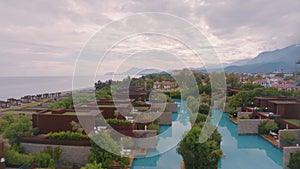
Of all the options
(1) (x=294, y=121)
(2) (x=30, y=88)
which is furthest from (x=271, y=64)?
(1) (x=294, y=121)

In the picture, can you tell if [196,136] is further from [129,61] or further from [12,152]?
[12,152]

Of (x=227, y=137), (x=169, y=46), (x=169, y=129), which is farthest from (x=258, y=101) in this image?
(x=169, y=46)

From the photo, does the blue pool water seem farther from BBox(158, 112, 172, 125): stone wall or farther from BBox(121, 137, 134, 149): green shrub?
BBox(158, 112, 172, 125): stone wall

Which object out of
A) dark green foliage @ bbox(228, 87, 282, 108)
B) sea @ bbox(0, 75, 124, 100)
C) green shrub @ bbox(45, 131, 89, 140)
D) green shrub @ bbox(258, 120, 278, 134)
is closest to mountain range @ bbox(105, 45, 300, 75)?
sea @ bbox(0, 75, 124, 100)

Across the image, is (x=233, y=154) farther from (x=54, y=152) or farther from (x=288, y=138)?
(x=54, y=152)

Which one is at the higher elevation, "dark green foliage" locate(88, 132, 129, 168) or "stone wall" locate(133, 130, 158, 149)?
"dark green foliage" locate(88, 132, 129, 168)

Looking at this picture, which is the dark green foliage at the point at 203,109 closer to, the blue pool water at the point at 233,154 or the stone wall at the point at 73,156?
the blue pool water at the point at 233,154
